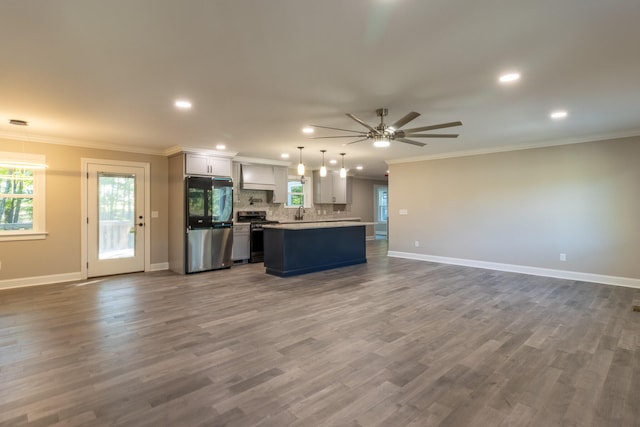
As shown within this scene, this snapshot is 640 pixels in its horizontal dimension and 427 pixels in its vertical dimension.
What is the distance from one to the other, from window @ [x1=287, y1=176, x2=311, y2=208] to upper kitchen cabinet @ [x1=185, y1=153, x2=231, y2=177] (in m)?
2.53

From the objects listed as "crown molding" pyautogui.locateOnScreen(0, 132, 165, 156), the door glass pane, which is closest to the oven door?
the door glass pane

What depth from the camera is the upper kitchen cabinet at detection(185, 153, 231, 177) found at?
6.29 m

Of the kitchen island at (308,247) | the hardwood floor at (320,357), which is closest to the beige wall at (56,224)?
the hardwood floor at (320,357)

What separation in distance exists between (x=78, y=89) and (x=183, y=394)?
2958mm

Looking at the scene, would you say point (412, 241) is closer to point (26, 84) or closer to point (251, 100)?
point (251, 100)

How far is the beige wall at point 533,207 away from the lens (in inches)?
205

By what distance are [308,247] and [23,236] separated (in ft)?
14.9

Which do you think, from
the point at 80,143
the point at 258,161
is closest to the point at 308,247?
the point at 258,161

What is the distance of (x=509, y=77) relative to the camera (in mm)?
2941

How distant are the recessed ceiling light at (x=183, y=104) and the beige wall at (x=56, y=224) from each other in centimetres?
310

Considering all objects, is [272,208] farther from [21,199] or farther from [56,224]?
[21,199]

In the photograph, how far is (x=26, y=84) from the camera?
3.06 metres

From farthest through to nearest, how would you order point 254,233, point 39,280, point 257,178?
point 257,178
point 254,233
point 39,280

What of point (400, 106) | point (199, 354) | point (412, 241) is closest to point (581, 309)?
point (400, 106)
